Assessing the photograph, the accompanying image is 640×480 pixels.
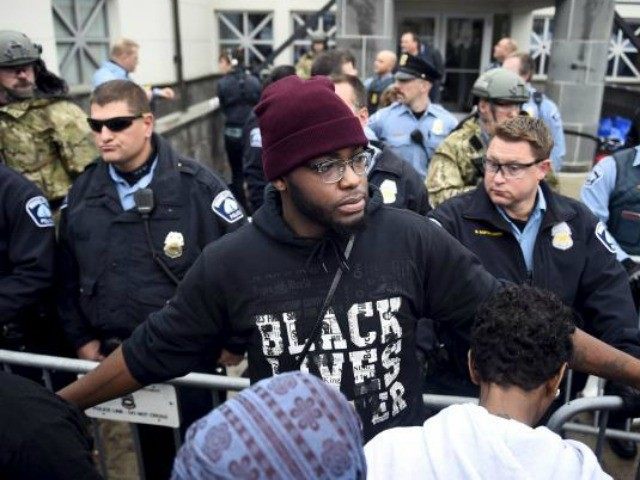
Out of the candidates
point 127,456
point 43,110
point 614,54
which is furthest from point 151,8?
point 614,54

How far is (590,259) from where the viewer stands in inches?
102

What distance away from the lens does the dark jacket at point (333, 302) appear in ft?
5.67

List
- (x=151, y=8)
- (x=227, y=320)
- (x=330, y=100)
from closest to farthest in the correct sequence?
(x=330, y=100) → (x=227, y=320) → (x=151, y=8)

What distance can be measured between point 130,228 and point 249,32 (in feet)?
41.9

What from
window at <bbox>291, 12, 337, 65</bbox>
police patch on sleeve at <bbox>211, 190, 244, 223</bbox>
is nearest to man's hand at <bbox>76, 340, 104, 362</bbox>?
police patch on sleeve at <bbox>211, 190, 244, 223</bbox>

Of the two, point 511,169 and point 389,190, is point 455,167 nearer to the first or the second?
point 389,190

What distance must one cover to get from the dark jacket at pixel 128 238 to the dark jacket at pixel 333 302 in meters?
0.80

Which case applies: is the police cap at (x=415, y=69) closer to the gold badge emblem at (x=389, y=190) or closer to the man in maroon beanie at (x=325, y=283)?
the gold badge emblem at (x=389, y=190)

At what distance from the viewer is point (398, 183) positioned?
315 cm

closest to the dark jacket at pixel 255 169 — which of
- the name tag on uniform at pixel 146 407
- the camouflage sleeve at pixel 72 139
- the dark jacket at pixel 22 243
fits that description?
the camouflage sleeve at pixel 72 139

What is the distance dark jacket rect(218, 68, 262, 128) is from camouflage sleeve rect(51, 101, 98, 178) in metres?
4.58

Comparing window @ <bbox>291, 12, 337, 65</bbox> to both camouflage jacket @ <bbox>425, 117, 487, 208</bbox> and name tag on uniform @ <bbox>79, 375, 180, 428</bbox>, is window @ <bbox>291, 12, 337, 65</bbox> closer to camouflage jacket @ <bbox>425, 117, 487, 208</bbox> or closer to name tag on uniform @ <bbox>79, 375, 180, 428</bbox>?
camouflage jacket @ <bbox>425, 117, 487, 208</bbox>

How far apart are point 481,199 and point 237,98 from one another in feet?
20.5

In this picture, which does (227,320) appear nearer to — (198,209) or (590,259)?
(198,209)
